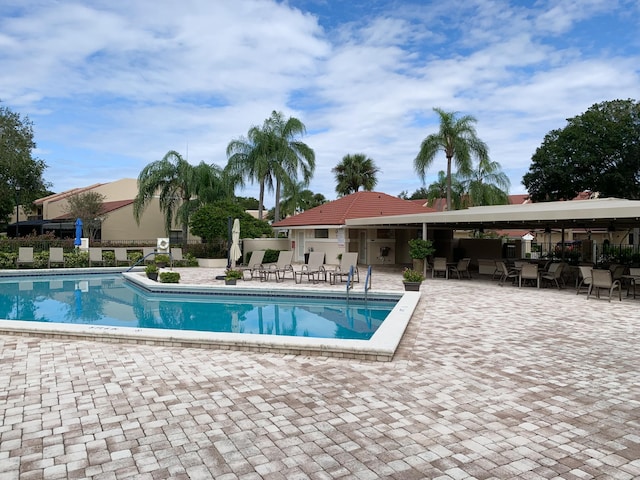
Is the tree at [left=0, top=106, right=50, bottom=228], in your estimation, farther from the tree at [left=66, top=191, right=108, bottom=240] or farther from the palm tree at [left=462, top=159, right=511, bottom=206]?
the palm tree at [left=462, top=159, right=511, bottom=206]

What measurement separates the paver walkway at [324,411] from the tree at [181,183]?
22572 mm

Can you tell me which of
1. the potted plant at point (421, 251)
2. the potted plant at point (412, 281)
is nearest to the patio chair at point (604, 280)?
the potted plant at point (412, 281)

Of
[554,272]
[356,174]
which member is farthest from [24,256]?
[356,174]

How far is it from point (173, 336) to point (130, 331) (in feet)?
2.83

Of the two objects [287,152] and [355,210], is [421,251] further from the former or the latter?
[287,152]

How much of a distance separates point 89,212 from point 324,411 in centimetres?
3319

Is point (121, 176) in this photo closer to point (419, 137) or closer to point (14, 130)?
point (14, 130)

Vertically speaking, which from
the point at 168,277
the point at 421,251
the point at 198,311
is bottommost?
the point at 198,311

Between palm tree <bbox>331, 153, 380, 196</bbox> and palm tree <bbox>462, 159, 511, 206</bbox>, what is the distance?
32.6 ft

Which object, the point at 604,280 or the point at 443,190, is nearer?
the point at 604,280

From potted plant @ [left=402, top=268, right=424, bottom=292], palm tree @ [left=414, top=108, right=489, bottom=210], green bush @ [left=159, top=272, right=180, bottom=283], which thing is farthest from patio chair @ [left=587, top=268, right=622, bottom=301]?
palm tree @ [left=414, top=108, right=489, bottom=210]

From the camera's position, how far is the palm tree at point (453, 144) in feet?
82.2

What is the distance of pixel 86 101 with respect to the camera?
1942cm

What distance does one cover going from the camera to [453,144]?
25.3 metres
